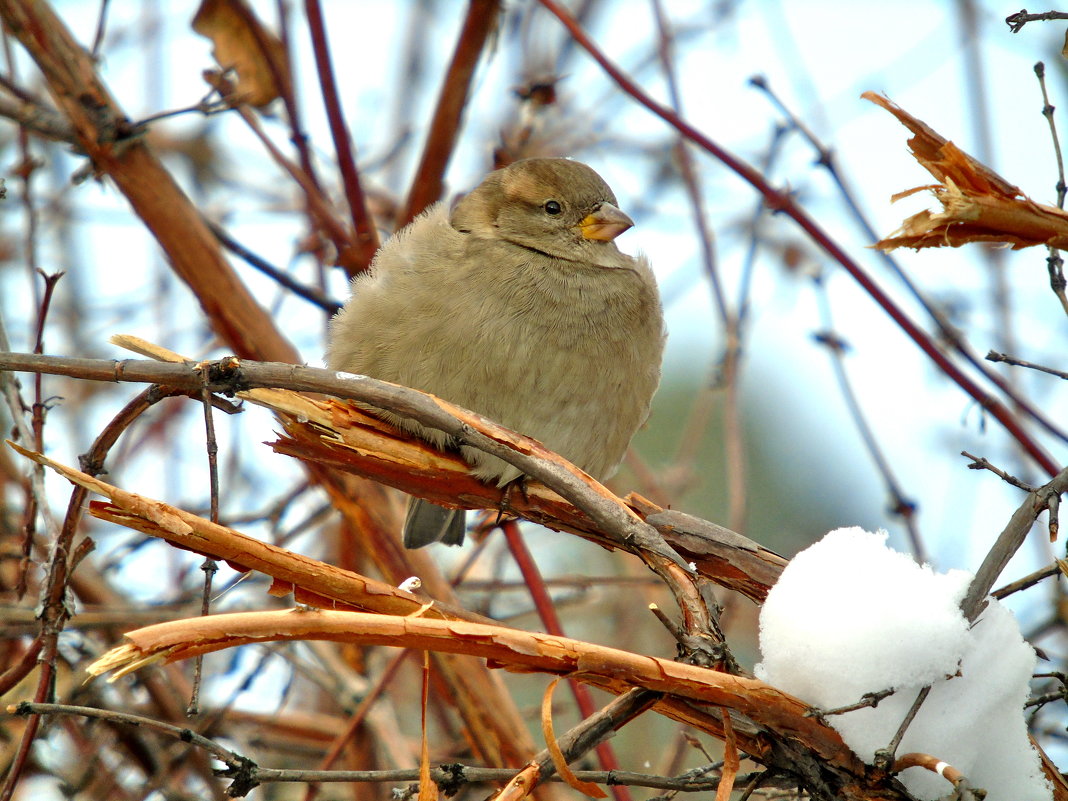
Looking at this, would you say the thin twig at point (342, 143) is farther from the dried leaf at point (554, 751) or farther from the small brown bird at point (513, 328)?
the dried leaf at point (554, 751)

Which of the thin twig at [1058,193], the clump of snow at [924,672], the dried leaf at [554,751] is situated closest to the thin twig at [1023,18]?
the thin twig at [1058,193]

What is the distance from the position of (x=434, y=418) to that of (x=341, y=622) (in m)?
0.51

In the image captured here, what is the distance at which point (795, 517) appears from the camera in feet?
33.0

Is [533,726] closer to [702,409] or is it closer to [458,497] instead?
[702,409]

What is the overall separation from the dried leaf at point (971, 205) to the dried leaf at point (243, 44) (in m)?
2.06

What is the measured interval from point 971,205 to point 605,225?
1967 mm

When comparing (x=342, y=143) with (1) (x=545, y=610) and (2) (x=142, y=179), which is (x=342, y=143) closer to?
(2) (x=142, y=179)

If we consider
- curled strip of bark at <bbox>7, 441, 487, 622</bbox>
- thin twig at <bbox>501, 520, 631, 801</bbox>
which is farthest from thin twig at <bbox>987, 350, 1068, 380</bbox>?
thin twig at <bbox>501, 520, 631, 801</bbox>

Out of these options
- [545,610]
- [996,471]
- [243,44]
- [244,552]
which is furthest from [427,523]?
[996,471]

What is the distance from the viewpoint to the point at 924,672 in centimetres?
162

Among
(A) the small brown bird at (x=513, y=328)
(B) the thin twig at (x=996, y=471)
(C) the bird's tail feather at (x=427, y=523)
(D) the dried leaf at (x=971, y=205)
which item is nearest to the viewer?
(B) the thin twig at (x=996, y=471)

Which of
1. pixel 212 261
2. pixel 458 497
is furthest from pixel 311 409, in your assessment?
pixel 212 261

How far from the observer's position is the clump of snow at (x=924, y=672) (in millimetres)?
1620

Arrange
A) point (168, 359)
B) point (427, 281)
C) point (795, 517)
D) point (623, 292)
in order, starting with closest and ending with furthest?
point (168, 359)
point (427, 281)
point (623, 292)
point (795, 517)
